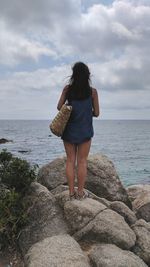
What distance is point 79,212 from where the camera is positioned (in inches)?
330

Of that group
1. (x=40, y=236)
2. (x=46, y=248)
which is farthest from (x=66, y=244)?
(x=40, y=236)

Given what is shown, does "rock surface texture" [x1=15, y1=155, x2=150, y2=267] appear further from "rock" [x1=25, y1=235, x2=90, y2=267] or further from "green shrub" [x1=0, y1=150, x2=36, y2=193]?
"green shrub" [x1=0, y1=150, x2=36, y2=193]

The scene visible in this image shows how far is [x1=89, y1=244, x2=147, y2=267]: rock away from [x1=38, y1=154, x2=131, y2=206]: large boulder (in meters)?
3.54

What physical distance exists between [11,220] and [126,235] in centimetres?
225

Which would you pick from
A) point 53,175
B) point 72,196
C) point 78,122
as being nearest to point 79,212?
point 72,196

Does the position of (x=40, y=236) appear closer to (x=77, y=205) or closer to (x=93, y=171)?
(x=77, y=205)

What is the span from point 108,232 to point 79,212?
28.8 inches

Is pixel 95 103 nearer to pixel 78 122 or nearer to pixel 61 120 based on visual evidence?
pixel 78 122

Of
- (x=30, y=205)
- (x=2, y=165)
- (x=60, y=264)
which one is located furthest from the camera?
(x=2, y=165)

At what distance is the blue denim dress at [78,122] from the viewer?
27.9 ft

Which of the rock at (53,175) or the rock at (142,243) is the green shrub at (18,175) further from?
the rock at (142,243)

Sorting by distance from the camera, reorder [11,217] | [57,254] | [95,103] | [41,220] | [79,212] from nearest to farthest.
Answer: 1. [57,254]
2. [11,217]
3. [79,212]
4. [41,220]
5. [95,103]

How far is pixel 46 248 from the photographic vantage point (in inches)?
286

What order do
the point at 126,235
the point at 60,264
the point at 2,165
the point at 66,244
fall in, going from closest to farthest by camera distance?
the point at 60,264, the point at 66,244, the point at 126,235, the point at 2,165
